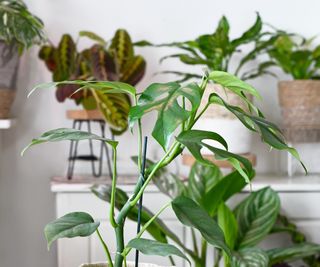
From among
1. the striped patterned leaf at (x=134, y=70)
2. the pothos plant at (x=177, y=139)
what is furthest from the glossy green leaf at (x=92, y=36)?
→ the pothos plant at (x=177, y=139)

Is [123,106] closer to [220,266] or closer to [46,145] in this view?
[46,145]

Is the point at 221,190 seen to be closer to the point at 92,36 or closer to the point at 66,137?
the point at 92,36

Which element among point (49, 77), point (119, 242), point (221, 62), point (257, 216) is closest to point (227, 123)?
point (221, 62)

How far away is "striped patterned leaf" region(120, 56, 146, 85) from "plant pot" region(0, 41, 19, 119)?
296 millimetres

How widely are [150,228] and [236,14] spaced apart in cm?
74

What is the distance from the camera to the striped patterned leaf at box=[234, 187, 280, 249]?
1.43 meters

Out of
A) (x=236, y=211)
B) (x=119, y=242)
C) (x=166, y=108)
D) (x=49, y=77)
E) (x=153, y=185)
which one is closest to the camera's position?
(x=166, y=108)

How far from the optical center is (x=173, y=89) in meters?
0.71

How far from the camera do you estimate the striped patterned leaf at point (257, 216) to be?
1.43 metres

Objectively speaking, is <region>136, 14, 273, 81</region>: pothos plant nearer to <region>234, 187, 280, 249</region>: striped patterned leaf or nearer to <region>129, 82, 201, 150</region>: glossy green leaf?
<region>234, 187, 280, 249</region>: striped patterned leaf

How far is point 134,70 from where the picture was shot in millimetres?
1636

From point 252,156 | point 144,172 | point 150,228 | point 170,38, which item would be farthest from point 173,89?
point 170,38

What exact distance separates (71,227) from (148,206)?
0.82m

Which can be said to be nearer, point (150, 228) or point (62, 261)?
point (150, 228)
